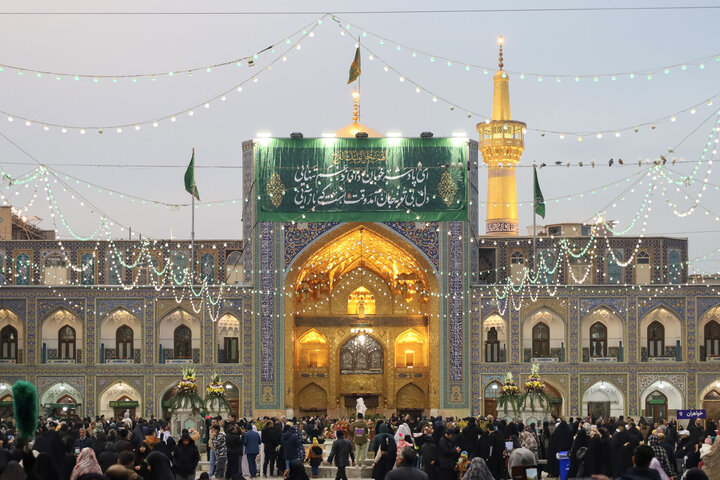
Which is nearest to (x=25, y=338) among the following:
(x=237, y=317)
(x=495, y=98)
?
(x=237, y=317)

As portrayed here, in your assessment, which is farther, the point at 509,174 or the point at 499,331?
the point at 509,174

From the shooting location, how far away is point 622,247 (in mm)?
33594

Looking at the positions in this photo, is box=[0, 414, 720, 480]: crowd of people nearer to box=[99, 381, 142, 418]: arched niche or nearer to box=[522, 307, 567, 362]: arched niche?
box=[99, 381, 142, 418]: arched niche

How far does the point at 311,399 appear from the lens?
34.4m

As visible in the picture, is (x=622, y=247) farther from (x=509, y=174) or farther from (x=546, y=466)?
(x=546, y=466)

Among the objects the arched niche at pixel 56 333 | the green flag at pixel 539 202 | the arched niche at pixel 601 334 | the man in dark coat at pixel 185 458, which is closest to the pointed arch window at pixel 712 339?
the arched niche at pixel 601 334

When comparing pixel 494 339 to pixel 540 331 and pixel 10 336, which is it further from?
pixel 10 336

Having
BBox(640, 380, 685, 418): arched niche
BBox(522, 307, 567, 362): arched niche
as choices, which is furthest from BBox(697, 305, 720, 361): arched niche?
BBox(522, 307, 567, 362): arched niche

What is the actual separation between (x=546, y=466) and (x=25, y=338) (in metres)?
17.0

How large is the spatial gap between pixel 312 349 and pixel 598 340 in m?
8.04

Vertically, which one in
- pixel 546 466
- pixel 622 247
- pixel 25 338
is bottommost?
pixel 546 466

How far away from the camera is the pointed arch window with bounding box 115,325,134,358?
1287 inches

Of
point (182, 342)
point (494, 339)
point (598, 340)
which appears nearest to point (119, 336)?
point (182, 342)

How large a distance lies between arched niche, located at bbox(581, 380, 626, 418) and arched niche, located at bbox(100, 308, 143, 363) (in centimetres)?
1202
